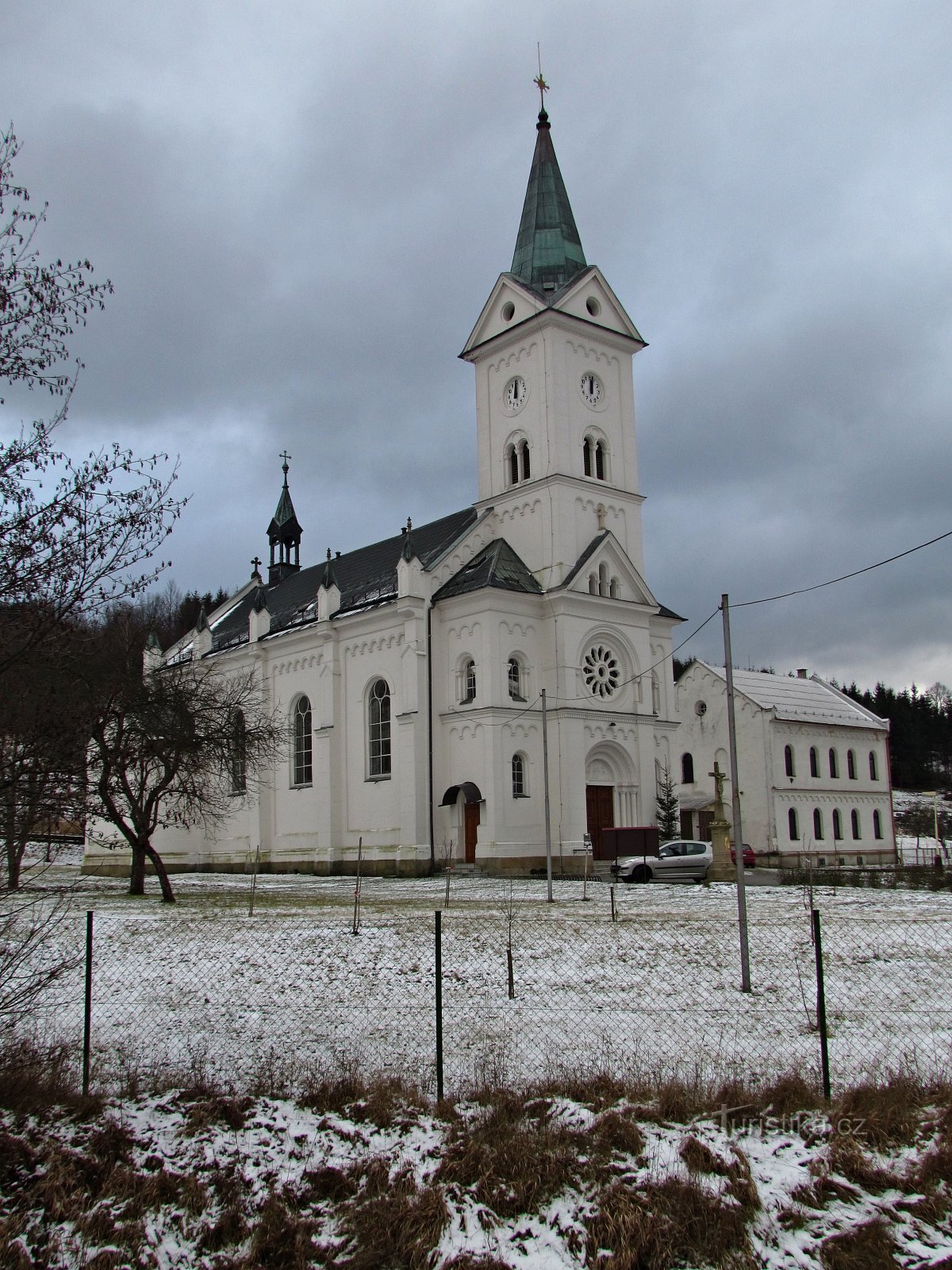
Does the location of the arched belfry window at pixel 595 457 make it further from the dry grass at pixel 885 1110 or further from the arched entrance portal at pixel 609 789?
the dry grass at pixel 885 1110

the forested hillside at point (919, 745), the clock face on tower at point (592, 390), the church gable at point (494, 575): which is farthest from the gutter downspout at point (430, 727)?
the forested hillside at point (919, 745)

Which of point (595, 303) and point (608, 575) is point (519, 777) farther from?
point (595, 303)

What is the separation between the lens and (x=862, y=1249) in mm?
7953

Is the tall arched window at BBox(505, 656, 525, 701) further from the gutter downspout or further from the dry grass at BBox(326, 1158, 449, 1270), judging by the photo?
the dry grass at BBox(326, 1158, 449, 1270)

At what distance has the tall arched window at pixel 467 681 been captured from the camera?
3959 centimetres

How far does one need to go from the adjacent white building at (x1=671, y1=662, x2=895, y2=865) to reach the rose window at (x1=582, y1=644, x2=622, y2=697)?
13.9 m

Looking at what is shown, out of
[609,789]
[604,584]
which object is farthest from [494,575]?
[609,789]

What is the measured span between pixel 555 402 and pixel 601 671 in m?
10.2

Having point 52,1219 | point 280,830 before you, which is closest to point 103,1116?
point 52,1219

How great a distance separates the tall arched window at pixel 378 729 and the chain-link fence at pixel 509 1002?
71.6ft

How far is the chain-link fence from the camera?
35.3 ft

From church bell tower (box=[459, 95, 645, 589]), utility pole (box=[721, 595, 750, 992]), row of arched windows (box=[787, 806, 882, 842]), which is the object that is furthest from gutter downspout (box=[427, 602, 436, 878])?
utility pole (box=[721, 595, 750, 992])

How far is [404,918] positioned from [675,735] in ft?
128

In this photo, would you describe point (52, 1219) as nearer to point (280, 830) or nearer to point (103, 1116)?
point (103, 1116)
